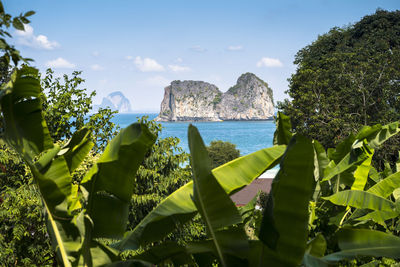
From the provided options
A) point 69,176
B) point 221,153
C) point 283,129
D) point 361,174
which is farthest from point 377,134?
point 221,153

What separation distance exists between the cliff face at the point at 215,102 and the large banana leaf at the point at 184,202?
14544cm

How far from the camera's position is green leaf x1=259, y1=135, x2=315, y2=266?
2.03 meters

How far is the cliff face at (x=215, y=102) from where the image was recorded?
147625mm

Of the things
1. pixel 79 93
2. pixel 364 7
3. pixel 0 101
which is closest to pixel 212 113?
pixel 364 7

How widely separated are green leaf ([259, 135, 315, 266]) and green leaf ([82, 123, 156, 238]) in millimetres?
935

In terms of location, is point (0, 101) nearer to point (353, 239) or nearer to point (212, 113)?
point (353, 239)

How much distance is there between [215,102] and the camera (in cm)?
15350

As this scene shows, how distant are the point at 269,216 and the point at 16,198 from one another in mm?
7181

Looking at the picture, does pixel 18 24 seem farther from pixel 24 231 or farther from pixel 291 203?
pixel 24 231

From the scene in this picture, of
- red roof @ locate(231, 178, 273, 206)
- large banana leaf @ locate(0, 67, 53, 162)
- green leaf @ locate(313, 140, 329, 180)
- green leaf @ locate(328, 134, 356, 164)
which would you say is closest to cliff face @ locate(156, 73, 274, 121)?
red roof @ locate(231, 178, 273, 206)

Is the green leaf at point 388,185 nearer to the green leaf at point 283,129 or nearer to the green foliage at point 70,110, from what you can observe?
the green leaf at point 283,129

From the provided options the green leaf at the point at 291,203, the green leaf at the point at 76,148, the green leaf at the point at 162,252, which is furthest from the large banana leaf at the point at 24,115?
the green leaf at the point at 291,203

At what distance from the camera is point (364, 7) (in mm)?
46156

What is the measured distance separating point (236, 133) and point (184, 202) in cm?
13089
